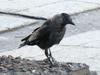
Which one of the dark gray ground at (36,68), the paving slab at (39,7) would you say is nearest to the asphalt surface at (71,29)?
the paving slab at (39,7)

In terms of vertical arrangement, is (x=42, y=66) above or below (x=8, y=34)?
above

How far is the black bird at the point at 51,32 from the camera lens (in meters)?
6.26

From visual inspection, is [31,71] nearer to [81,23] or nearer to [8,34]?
[8,34]

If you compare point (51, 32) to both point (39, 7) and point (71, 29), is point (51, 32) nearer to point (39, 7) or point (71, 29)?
point (71, 29)

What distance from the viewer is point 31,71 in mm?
6215

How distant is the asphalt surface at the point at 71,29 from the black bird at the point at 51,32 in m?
→ 2.97

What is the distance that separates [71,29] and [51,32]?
4811 mm

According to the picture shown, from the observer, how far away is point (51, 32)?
6348 millimetres

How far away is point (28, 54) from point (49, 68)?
2.50 metres

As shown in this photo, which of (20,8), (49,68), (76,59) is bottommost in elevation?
(20,8)

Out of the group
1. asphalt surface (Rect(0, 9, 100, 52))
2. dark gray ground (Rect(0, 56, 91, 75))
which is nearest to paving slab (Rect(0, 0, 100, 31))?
asphalt surface (Rect(0, 9, 100, 52))

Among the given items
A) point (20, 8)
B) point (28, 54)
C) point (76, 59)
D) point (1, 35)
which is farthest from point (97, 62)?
point (20, 8)

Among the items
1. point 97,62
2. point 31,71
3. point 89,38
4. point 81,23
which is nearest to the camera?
point 31,71

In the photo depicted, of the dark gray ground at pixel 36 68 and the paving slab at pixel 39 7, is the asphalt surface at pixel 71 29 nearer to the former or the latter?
the paving slab at pixel 39 7
